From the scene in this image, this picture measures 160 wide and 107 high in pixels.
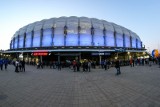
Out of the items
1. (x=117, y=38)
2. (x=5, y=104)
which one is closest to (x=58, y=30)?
(x=117, y=38)

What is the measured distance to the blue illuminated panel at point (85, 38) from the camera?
46750 mm

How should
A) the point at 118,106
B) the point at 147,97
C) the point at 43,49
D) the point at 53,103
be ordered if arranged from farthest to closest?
the point at 43,49 < the point at 147,97 < the point at 53,103 < the point at 118,106

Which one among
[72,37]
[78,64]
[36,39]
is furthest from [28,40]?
[78,64]

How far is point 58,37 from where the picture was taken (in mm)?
47438

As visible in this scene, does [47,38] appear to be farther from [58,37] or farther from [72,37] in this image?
[72,37]

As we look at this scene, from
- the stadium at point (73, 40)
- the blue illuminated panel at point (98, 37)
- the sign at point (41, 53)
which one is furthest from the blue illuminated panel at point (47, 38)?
the blue illuminated panel at point (98, 37)

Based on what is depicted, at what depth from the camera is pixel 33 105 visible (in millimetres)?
6531

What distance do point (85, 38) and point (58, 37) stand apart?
28.4 ft

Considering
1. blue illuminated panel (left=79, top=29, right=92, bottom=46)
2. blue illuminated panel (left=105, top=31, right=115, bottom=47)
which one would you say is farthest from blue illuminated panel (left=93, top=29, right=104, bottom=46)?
blue illuminated panel (left=105, top=31, right=115, bottom=47)

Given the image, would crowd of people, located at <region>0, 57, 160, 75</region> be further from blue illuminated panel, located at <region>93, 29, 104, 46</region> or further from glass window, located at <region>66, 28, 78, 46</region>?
blue illuminated panel, located at <region>93, 29, 104, 46</region>

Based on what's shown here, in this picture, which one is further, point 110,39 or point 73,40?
point 110,39

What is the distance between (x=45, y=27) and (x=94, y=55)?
20072 mm

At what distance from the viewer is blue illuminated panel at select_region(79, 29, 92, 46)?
153 feet

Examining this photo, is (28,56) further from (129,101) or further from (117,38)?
(129,101)
